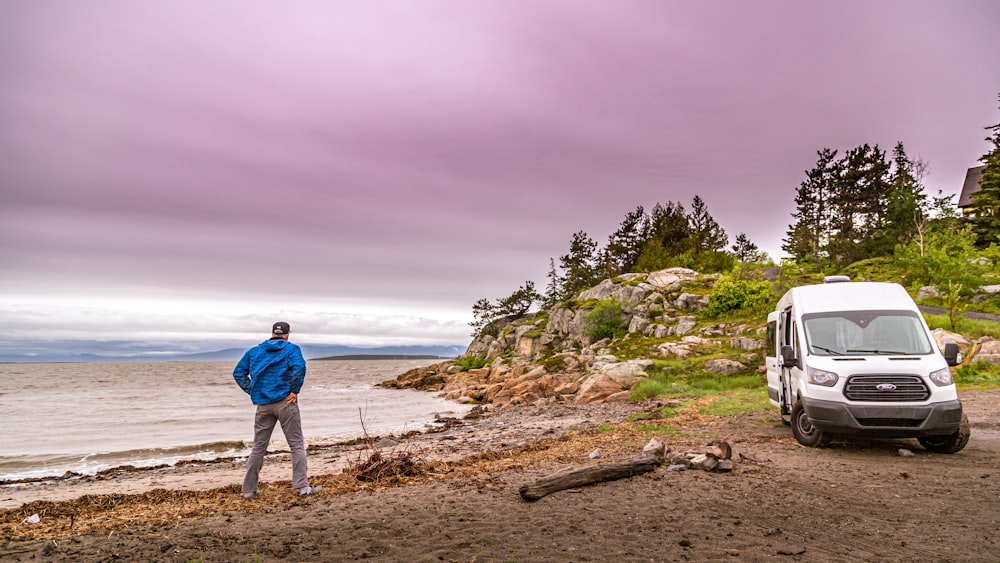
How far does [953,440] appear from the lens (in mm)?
9555

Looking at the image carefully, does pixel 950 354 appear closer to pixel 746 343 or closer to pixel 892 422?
pixel 892 422

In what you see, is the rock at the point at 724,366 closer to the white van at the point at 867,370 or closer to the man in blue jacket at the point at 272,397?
the white van at the point at 867,370

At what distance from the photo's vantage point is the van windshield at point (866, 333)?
10.0 m

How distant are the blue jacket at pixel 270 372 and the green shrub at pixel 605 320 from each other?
129 ft

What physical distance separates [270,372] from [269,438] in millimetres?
1042

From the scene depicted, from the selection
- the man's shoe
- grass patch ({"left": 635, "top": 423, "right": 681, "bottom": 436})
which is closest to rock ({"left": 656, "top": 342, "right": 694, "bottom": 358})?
grass patch ({"left": 635, "top": 423, "right": 681, "bottom": 436})

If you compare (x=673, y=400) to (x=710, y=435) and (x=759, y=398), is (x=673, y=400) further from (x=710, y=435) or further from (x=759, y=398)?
(x=710, y=435)

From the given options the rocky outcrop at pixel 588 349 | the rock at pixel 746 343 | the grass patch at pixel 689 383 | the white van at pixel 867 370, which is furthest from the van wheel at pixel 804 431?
the rock at pixel 746 343

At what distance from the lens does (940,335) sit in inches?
847

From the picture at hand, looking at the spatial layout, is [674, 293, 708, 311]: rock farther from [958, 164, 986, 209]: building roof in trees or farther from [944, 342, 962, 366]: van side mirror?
[958, 164, 986, 209]: building roof in trees

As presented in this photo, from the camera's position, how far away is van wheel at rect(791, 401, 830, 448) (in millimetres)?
10391

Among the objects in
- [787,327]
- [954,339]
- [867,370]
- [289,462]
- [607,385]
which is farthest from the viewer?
[607,385]

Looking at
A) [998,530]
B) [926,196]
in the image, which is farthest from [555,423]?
[926,196]

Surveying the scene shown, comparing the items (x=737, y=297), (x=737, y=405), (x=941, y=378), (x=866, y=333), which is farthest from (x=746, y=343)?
(x=941, y=378)
